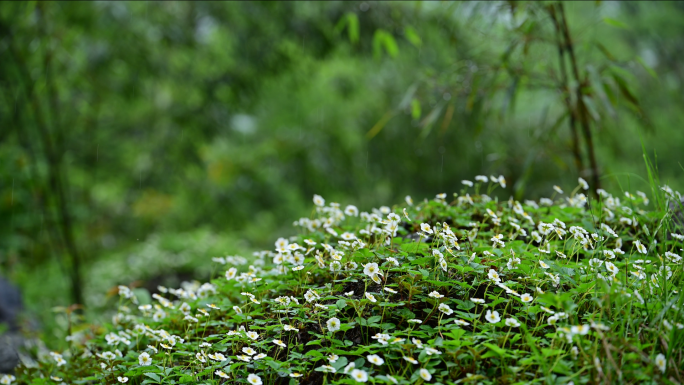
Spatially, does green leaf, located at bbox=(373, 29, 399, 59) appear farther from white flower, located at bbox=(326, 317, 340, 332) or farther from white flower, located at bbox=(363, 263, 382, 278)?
white flower, located at bbox=(326, 317, 340, 332)

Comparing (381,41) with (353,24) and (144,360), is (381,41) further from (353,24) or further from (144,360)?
(144,360)

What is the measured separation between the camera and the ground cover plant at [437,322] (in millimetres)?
1075

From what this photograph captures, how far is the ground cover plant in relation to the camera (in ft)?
3.53

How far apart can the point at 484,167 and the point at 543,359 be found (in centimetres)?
536

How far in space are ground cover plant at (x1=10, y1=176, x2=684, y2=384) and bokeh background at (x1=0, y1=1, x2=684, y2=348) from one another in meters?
2.13

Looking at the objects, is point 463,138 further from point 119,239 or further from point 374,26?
point 119,239

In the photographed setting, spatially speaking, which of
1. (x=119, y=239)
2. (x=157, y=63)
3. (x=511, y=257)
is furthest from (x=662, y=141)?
(x=119, y=239)

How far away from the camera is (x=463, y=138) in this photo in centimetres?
596

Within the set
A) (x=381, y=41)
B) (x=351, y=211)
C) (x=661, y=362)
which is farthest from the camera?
(x=381, y=41)

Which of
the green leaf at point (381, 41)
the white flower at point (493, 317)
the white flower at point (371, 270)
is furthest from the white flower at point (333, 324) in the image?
the green leaf at point (381, 41)

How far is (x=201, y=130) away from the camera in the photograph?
18.1ft

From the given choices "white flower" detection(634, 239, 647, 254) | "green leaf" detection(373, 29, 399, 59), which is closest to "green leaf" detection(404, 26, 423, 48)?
"green leaf" detection(373, 29, 399, 59)

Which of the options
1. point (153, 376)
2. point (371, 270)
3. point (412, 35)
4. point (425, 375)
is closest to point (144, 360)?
point (153, 376)

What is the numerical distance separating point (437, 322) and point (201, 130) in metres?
4.68
